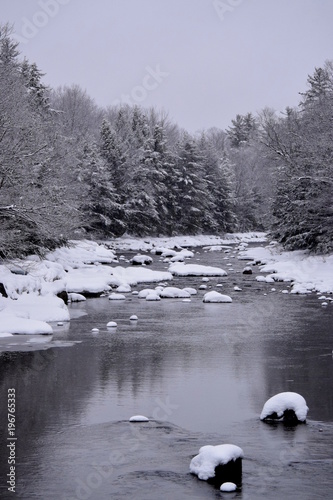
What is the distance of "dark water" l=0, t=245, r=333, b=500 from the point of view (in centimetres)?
684

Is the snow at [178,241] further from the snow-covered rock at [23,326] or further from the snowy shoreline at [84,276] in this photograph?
the snow-covered rock at [23,326]

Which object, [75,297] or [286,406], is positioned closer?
[286,406]

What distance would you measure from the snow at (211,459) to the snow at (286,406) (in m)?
2.00

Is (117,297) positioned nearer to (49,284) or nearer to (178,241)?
(49,284)

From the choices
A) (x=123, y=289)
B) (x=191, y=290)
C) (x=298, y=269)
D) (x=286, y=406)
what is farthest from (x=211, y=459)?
(x=298, y=269)

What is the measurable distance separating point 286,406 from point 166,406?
1.81 m

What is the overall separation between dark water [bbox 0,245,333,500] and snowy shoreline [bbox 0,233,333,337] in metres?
1.21

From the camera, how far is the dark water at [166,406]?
269 inches

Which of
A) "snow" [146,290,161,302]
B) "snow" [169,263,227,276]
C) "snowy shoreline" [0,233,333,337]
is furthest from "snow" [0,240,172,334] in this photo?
"snow" [146,290,161,302]

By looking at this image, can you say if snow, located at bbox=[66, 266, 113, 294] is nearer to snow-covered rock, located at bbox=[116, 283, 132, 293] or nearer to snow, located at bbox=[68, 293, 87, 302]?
snow-covered rock, located at bbox=[116, 283, 132, 293]

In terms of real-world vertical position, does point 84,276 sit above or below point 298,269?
above

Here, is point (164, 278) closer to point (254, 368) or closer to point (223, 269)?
point (223, 269)

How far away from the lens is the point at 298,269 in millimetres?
31328

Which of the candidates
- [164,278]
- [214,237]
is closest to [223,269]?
[164,278]
